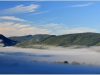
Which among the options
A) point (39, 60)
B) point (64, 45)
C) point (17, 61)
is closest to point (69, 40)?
point (64, 45)

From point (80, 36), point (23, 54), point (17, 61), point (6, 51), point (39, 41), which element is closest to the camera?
point (6, 51)

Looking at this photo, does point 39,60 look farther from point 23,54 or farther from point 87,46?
point 87,46

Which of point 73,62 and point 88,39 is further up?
point 88,39

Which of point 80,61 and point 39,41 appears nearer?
point 80,61

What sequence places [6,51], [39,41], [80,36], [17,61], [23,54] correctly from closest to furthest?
[6,51] → [23,54] → [17,61] → [80,36] → [39,41]

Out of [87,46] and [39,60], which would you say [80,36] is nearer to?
[87,46]

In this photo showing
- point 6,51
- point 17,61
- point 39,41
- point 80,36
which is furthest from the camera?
point 39,41

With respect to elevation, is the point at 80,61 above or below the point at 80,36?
below

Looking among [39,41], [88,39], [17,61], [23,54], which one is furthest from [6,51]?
[39,41]

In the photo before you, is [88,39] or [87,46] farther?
[88,39]
